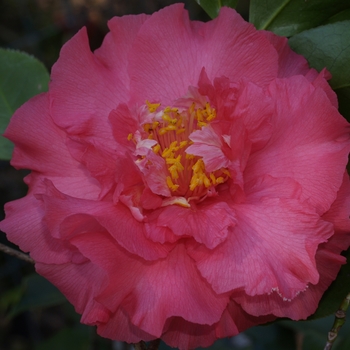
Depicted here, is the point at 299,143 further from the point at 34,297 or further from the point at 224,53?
the point at 34,297

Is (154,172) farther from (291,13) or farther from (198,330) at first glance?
(291,13)

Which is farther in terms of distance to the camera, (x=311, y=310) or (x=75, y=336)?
(x=75, y=336)

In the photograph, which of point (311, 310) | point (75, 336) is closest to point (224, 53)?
point (311, 310)

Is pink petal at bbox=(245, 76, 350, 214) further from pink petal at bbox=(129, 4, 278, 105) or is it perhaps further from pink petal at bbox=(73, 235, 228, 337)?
pink petal at bbox=(73, 235, 228, 337)

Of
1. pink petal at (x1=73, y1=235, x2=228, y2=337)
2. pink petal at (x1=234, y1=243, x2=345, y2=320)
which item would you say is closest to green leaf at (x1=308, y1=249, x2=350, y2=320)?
pink petal at (x1=234, y1=243, x2=345, y2=320)

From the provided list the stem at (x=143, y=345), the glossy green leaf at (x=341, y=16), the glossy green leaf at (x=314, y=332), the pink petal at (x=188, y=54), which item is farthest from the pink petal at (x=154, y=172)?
the glossy green leaf at (x=314, y=332)

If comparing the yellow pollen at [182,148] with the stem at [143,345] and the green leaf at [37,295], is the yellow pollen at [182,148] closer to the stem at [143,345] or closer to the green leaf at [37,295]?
the stem at [143,345]

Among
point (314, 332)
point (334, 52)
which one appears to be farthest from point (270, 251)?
point (314, 332)
